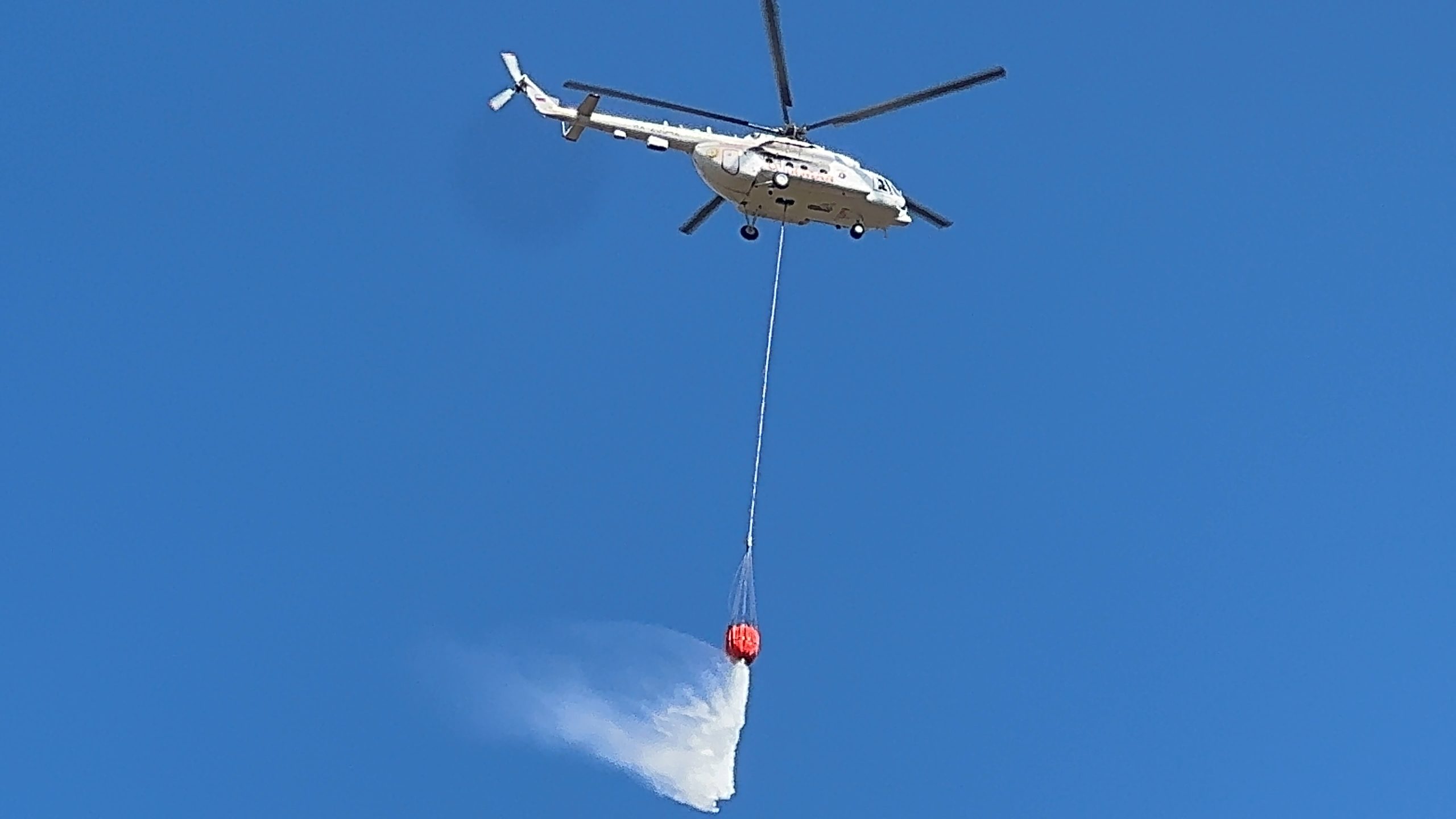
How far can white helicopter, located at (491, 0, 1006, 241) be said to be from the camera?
41438 mm

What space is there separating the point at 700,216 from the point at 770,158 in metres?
2.40

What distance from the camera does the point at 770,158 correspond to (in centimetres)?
4206

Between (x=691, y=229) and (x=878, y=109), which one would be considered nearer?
(x=878, y=109)

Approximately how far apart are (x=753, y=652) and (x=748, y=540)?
3.06 m

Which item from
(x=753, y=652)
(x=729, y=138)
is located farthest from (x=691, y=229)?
(x=753, y=652)

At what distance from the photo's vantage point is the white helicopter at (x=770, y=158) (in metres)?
41.4

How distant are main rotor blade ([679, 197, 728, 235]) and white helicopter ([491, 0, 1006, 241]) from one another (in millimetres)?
26

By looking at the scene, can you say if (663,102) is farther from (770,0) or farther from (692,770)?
(692,770)

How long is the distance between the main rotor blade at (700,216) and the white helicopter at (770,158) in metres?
0.03

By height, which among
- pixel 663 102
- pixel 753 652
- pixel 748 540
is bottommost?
pixel 753 652

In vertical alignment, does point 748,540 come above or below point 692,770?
above

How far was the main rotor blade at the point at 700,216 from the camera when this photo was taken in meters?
43.2

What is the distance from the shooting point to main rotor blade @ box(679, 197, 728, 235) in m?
Result: 43.2

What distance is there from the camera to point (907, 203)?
44.6 meters
